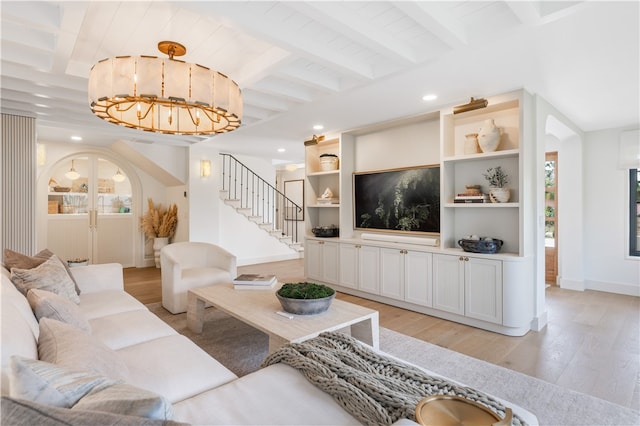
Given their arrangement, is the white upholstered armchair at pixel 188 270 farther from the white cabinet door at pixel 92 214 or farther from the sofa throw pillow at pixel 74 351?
the white cabinet door at pixel 92 214

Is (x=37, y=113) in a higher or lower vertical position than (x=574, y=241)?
higher

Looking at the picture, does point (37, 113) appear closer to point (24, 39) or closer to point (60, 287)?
point (24, 39)

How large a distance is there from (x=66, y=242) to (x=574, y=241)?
8.86 metres

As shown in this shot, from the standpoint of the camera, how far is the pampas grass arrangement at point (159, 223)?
22.7ft

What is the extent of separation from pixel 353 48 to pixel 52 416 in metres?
2.81

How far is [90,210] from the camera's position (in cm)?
668

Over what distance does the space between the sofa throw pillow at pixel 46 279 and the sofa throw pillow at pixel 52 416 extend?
181 centimetres

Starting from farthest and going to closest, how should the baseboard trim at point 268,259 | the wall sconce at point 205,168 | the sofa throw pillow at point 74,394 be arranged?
1. the baseboard trim at point 268,259
2. the wall sconce at point 205,168
3. the sofa throw pillow at point 74,394

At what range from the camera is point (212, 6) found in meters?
2.00

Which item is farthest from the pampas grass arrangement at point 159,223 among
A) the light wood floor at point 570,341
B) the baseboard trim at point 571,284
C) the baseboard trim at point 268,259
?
the baseboard trim at point 571,284

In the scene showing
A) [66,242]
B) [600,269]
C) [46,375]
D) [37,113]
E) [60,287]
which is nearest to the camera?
[46,375]

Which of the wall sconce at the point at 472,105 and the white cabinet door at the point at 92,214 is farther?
the white cabinet door at the point at 92,214

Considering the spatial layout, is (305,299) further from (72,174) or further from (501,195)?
(72,174)

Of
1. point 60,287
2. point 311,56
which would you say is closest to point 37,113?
point 60,287
